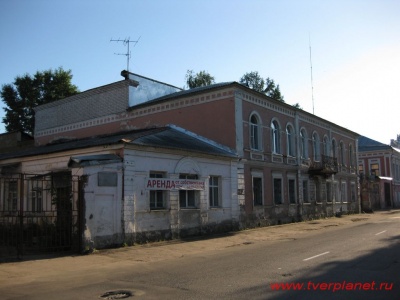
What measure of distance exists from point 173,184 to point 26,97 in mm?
30033

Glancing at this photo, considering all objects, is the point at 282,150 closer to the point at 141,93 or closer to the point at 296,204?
the point at 296,204

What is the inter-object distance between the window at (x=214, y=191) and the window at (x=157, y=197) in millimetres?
3458

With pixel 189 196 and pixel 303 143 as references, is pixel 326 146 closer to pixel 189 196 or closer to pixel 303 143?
pixel 303 143

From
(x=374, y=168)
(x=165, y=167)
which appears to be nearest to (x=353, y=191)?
(x=374, y=168)

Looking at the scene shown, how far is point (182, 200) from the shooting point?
18.6 meters

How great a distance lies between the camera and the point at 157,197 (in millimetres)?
17406

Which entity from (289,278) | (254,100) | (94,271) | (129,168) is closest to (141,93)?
(254,100)

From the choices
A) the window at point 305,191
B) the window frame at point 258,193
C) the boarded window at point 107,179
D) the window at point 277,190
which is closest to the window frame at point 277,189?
the window at point 277,190

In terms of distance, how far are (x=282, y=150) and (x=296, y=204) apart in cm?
402

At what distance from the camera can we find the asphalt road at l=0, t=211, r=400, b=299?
284 inches

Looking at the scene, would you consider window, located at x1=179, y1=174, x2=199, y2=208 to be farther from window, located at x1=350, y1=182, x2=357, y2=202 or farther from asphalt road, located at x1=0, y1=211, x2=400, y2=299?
window, located at x1=350, y1=182, x2=357, y2=202

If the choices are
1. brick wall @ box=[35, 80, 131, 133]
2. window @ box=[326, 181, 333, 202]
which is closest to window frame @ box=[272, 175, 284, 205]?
window @ box=[326, 181, 333, 202]

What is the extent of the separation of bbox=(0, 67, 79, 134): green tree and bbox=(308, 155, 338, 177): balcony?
26516 mm

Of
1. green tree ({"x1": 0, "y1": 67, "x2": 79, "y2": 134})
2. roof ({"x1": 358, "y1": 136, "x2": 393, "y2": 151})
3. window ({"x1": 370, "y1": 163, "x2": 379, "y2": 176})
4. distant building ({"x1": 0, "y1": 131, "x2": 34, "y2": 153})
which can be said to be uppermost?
green tree ({"x1": 0, "y1": 67, "x2": 79, "y2": 134})
